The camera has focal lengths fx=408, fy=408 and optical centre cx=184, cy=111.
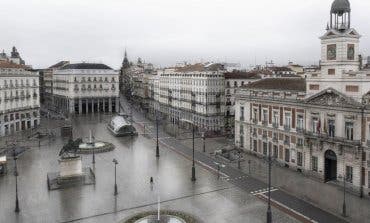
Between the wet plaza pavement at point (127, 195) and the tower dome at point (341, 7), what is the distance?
24876 millimetres

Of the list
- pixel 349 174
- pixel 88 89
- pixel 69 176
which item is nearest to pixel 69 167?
pixel 69 176

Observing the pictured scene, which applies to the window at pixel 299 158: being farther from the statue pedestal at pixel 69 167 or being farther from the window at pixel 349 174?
the statue pedestal at pixel 69 167

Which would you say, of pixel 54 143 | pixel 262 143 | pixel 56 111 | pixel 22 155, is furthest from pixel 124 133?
pixel 56 111

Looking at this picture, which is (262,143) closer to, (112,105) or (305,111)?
(305,111)

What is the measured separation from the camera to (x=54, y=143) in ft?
253

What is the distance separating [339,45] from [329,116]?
8.57 meters

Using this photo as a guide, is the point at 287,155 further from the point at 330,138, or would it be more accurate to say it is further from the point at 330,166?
the point at 330,138

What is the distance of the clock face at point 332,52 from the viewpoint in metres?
49.1

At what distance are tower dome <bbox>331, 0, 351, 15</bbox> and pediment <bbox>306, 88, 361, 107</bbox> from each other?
971cm

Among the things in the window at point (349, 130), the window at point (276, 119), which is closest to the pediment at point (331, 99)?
the window at point (349, 130)

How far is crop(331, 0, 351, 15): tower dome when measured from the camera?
162ft

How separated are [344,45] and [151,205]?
29071 millimetres

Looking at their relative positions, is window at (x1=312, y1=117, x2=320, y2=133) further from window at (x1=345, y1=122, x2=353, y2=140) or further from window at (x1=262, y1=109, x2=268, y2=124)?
window at (x1=262, y1=109, x2=268, y2=124)

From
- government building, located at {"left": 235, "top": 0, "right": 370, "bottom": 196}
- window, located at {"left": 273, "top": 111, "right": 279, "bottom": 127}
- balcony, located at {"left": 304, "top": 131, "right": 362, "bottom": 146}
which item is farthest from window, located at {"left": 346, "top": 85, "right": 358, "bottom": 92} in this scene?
window, located at {"left": 273, "top": 111, "right": 279, "bottom": 127}
